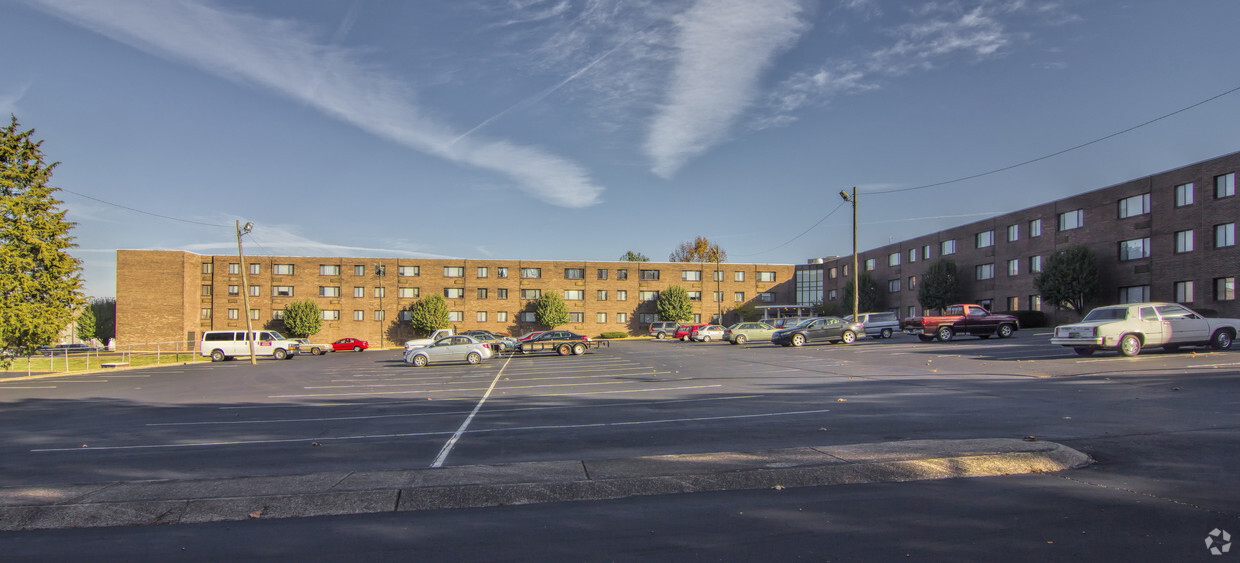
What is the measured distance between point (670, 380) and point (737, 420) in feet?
25.8

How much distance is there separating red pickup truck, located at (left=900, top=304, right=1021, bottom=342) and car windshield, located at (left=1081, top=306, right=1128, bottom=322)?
9677 millimetres

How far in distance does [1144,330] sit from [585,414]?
58.6 feet

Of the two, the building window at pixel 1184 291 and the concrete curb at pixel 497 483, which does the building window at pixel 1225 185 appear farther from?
the concrete curb at pixel 497 483

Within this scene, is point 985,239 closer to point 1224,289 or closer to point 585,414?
point 1224,289

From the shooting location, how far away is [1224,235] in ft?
112

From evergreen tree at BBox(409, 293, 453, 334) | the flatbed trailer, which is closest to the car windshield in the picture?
the flatbed trailer

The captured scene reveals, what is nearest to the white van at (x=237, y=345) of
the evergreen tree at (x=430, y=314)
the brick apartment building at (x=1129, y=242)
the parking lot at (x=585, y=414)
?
the parking lot at (x=585, y=414)

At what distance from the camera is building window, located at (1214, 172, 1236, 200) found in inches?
1324

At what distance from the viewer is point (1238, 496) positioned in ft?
17.9

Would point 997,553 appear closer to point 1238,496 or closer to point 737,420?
point 1238,496

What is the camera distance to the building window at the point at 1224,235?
33688 millimetres

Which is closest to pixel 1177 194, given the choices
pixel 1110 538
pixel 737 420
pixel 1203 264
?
pixel 1203 264

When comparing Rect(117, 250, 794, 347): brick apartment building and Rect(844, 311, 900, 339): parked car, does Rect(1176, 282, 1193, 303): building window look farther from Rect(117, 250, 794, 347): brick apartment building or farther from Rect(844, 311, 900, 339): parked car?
Rect(117, 250, 794, 347): brick apartment building

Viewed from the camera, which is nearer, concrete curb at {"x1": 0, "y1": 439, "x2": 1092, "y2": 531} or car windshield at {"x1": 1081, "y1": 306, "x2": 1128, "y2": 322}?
A: concrete curb at {"x1": 0, "y1": 439, "x2": 1092, "y2": 531}
